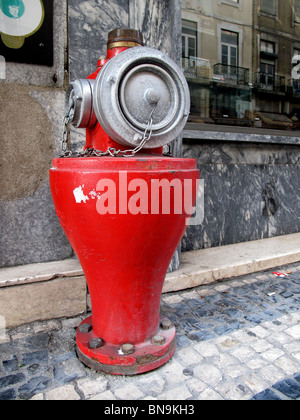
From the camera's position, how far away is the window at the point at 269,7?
448 cm

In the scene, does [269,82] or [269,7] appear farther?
[269,82]

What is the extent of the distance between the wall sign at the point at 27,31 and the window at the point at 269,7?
3.23 m

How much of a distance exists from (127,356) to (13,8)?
2357mm

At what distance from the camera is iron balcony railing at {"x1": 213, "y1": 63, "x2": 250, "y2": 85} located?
4344mm

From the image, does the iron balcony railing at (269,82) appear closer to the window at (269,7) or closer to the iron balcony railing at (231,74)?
the iron balcony railing at (231,74)

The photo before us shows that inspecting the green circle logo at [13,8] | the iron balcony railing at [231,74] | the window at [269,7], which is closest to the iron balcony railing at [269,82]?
the iron balcony railing at [231,74]

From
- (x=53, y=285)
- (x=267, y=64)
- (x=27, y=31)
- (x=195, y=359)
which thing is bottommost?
(x=195, y=359)

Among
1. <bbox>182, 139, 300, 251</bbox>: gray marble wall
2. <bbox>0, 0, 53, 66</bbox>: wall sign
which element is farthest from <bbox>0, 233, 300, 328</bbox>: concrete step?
<bbox>0, 0, 53, 66</bbox>: wall sign

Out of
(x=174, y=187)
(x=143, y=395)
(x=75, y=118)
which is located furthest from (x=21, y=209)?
(x=143, y=395)

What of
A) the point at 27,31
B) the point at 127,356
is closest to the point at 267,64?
the point at 27,31

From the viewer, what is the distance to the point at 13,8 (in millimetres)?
2350

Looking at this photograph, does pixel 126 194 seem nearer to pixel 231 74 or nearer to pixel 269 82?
pixel 231 74

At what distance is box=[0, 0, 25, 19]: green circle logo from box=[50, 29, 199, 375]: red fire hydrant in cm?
97
